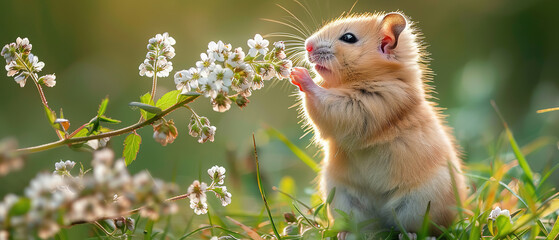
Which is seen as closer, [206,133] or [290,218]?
[206,133]

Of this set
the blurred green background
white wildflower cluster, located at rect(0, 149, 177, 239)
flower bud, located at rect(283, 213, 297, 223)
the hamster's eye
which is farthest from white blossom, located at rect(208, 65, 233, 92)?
the blurred green background

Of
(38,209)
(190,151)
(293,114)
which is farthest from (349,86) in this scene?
(293,114)

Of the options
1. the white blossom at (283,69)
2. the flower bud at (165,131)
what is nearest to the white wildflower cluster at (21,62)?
the flower bud at (165,131)

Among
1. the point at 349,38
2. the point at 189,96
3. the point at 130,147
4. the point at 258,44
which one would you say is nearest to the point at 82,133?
the point at 130,147

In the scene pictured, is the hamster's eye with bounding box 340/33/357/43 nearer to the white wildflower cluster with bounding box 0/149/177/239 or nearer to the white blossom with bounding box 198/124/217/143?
the white blossom with bounding box 198/124/217/143

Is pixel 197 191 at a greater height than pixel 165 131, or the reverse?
pixel 165 131

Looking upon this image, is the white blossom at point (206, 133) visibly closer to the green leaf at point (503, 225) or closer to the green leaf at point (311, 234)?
the green leaf at point (311, 234)

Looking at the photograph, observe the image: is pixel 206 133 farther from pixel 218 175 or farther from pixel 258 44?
pixel 258 44
